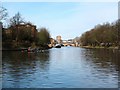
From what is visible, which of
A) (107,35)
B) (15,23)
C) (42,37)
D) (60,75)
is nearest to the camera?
(60,75)

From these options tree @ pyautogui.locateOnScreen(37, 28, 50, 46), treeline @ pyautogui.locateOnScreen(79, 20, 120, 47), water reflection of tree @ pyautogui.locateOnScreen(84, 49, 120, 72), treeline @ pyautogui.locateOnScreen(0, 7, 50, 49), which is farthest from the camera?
tree @ pyautogui.locateOnScreen(37, 28, 50, 46)

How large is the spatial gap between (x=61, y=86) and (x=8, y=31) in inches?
3426

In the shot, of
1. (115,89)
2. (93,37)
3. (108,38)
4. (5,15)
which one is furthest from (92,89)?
(93,37)

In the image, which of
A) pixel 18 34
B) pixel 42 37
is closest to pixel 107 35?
pixel 42 37

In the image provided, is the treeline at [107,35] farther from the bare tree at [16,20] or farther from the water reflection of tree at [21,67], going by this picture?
the water reflection of tree at [21,67]

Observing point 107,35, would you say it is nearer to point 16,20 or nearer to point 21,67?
point 16,20

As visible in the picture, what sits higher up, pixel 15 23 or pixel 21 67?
pixel 15 23

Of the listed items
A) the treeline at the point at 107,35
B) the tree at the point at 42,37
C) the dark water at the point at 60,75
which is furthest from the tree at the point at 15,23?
the dark water at the point at 60,75

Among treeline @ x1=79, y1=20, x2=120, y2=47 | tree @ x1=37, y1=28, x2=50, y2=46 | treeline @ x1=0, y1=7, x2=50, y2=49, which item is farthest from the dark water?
tree @ x1=37, y1=28, x2=50, y2=46

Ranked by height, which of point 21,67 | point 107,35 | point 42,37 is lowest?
point 21,67

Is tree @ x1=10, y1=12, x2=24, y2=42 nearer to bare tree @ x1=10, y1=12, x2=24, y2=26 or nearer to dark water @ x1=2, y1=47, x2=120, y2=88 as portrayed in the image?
bare tree @ x1=10, y1=12, x2=24, y2=26

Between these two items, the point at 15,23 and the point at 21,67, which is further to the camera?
the point at 15,23

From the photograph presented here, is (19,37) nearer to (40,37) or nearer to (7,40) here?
(7,40)

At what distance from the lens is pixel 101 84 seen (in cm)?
2033
